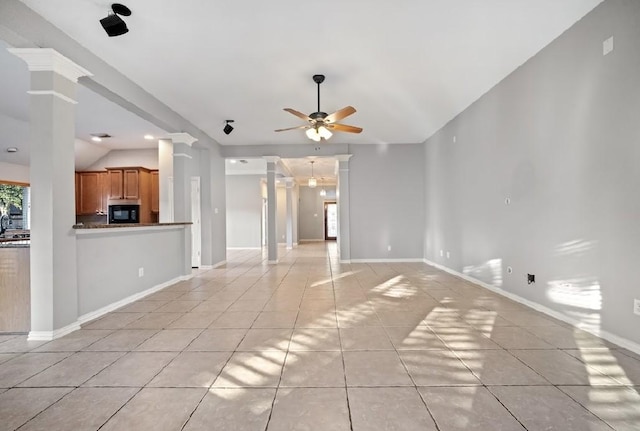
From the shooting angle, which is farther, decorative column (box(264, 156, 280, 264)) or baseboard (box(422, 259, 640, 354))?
decorative column (box(264, 156, 280, 264))

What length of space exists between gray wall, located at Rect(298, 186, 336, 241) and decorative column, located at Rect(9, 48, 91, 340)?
500 inches

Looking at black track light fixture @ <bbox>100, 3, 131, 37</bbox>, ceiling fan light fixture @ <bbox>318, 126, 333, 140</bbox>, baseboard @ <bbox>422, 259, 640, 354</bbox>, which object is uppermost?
black track light fixture @ <bbox>100, 3, 131, 37</bbox>

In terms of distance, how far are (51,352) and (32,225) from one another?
3.68ft

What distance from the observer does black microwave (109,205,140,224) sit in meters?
7.29

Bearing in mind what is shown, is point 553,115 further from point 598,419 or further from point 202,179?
point 202,179

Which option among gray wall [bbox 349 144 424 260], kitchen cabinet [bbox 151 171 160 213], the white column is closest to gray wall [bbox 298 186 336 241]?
gray wall [bbox 349 144 424 260]

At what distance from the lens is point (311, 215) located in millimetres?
15695

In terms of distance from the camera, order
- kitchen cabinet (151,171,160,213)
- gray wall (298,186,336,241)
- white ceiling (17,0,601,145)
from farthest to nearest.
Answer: gray wall (298,186,336,241) → kitchen cabinet (151,171,160,213) → white ceiling (17,0,601,145)

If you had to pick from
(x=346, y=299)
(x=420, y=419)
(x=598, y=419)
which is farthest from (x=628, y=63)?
(x=346, y=299)

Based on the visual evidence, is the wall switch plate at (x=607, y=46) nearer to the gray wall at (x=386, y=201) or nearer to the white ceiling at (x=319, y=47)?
the white ceiling at (x=319, y=47)

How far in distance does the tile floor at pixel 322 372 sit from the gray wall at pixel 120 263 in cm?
31

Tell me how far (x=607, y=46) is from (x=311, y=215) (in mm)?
13391

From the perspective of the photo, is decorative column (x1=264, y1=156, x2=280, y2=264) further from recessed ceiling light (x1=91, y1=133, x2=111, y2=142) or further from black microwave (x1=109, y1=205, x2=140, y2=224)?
recessed ceiling light (x1=91, y1=133, x2=111, y2=142)

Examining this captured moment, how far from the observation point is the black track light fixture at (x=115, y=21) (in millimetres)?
2621
